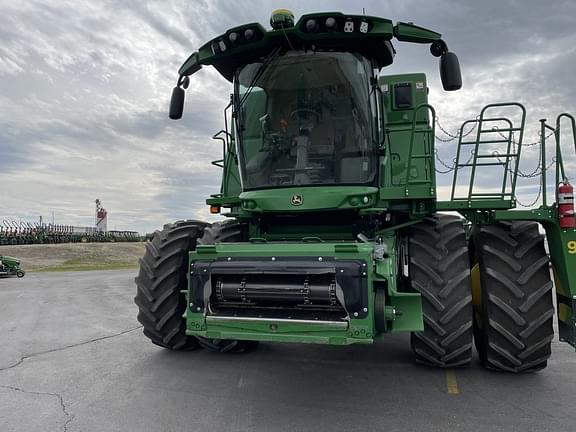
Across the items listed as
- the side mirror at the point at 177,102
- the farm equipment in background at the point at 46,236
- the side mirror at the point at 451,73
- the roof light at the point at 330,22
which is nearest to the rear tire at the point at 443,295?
the side mirror at the point at 451,73

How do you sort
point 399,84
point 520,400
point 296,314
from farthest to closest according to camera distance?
point 399,84 < point 520,400 < point 296,314

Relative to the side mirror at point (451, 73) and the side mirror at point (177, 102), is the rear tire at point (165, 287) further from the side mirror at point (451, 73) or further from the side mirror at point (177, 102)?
the side mirror at point (451, 73)

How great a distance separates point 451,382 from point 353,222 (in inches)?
73.5

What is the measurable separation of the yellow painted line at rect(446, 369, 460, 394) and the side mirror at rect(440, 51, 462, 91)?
288cm

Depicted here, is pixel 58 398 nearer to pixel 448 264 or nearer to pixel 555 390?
pixel 448 264

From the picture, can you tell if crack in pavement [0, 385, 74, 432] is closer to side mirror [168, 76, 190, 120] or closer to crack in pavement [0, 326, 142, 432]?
crack in pavement [0, 326, 142, 432]

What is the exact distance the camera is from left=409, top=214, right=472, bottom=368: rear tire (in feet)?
14.5

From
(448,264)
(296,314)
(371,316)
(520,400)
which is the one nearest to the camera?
(371,316)

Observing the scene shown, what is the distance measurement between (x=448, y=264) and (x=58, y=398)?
153 inches

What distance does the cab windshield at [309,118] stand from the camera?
479 cm

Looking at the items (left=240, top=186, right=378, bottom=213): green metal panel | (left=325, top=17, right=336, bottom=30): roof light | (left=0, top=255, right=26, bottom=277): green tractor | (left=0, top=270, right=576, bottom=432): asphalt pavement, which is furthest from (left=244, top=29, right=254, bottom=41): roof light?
(left=0, top=255, right=26, bottom=277): green tractor

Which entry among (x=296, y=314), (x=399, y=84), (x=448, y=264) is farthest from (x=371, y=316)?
(x=399, y=84)

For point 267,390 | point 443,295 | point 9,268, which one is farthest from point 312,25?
point 9,268

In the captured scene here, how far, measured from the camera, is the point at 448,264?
4.52 meters
